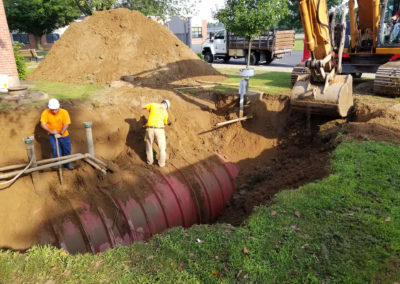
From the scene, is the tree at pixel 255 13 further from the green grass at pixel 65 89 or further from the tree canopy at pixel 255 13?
the green grass at pixel 65 89

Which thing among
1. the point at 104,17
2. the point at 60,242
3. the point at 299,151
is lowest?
the point at 60,242

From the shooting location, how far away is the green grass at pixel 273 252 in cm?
362

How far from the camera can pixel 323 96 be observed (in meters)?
7.65

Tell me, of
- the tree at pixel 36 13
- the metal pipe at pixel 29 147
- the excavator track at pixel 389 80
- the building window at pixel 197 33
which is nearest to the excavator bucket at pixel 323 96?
the excavator track at pixel 389 80

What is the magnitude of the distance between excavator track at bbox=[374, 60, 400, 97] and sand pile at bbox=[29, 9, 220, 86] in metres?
7.07

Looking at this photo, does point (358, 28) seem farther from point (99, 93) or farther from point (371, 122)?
point (99, 93)

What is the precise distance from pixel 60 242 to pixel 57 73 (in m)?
9.08

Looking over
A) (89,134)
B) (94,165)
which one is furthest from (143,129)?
(94,165)

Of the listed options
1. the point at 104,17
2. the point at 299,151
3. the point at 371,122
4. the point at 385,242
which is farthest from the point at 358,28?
the point at 104,17

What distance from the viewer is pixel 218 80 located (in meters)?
13.5

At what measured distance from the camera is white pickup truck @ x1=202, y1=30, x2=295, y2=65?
75.2ft

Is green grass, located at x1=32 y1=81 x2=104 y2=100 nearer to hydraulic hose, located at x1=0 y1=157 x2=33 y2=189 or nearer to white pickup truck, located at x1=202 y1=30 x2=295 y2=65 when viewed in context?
hydraulic hose, located at x1=0 y1=157 x2=33 y2=189

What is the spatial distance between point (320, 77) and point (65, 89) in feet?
27.6

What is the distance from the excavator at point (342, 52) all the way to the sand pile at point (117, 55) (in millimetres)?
5369
